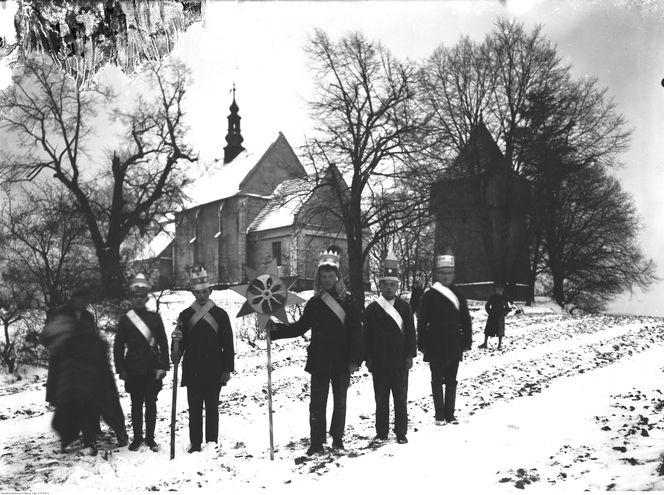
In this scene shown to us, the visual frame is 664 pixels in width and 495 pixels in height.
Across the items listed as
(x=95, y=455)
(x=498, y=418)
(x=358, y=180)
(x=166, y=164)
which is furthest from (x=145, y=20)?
(x=166, y=164)

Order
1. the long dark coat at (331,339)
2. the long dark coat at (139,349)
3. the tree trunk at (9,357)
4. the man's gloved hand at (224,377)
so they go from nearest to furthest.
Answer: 1. the long dark coat at (331,339)
2. the man's gloved hand at (224,377)
3. the long dark coat at (139,349)
4. the tree trunk at (9,357)

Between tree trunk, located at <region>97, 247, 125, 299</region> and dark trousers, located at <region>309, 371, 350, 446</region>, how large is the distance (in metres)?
13.4

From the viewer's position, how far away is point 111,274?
19.4 m

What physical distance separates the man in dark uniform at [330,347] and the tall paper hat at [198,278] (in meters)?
1.02

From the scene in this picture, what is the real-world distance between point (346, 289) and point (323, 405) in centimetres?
142

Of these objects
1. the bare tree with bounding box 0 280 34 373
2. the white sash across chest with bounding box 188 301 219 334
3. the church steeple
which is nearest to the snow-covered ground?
the white sash across chest with bounding box 188 301 219 334

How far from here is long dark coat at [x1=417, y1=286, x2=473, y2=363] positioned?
7871 millimetres

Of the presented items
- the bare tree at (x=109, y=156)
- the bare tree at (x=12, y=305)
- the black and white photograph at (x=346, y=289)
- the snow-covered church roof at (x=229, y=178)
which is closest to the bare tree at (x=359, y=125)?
the black and white photograph at (x=346, y=289)

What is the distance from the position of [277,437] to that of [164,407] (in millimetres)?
3414

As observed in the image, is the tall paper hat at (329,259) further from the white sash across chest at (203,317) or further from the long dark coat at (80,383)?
the long dark coat at (80,383)

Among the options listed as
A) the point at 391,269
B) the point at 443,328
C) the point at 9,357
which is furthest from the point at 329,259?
the point at 9,357

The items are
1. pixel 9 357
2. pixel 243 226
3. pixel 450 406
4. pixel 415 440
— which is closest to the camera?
pixel 415 440

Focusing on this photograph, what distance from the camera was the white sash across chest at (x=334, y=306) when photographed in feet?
21.9

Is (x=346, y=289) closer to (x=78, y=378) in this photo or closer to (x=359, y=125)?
(x=78, y=378)
